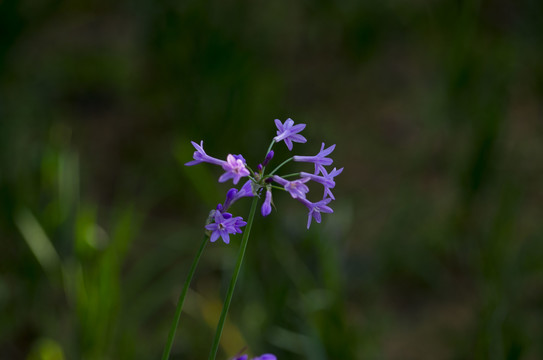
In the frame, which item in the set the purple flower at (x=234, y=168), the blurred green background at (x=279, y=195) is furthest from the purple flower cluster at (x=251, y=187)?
the blurred green background at (x=279, y=195)

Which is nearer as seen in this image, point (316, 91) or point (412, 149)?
point (412, 149)

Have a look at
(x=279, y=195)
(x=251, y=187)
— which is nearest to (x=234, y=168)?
(x=251, y=187)

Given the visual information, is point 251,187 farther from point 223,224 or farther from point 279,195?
point 279,195

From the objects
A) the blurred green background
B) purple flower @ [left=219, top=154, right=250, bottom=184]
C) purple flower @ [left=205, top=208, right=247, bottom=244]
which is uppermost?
the blurred green background

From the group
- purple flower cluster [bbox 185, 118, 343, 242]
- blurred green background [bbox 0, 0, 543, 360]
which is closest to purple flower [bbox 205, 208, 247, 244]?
purple flower cluster [bbox 185, 118, 343, 242]

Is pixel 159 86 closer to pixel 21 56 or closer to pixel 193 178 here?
pixel 21 56

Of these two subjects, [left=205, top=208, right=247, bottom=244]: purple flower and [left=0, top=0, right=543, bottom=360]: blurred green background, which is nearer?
[left=205, top=208, right=247, bottom=244]: purple flower

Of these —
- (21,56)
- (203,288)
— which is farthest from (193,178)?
(21,56)

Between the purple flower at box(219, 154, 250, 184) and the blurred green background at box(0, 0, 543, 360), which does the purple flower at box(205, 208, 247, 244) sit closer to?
the purple flower at box(219, 154, 250, 184)
